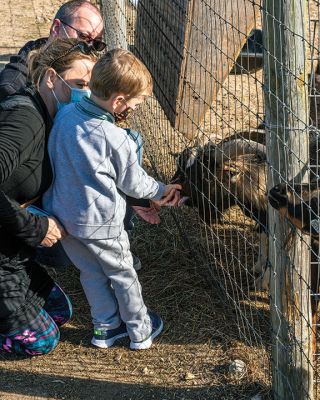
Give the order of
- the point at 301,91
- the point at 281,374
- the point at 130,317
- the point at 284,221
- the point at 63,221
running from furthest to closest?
the point at 130,317 < the point at 63,221 < the point at 281,374 < the point at 284,221 < the point at 301,91

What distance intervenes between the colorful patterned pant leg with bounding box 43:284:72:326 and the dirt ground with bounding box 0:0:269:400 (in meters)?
0.08

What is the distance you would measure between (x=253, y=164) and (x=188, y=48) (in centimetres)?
111

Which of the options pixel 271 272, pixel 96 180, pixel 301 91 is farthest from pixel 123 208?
pixel 301 91

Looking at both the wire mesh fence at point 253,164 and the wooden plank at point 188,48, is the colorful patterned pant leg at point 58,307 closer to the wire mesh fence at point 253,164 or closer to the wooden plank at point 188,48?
the wire mesh fence at point 253,164

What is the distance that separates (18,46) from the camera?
10.3 m

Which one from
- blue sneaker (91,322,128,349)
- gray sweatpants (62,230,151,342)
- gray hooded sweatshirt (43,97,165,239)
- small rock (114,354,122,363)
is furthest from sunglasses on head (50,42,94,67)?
small rock (114,354,122,363)

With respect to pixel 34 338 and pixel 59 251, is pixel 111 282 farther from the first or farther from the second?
pixel 34 338

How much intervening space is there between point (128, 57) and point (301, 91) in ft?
3.46

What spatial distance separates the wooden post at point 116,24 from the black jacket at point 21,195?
305 cm

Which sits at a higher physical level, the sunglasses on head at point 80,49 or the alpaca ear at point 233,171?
the sunglasses on head at point 80,49

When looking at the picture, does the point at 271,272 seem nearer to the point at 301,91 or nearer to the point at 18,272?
the point at 301,91

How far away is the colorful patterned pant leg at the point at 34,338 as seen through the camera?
14.0ft

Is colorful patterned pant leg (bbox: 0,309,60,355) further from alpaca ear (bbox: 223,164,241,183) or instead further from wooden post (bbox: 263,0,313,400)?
alpaca ear (bbox: 223,164,241,183)

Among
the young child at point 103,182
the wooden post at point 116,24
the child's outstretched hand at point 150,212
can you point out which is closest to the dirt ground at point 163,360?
the young child at point 103,182
